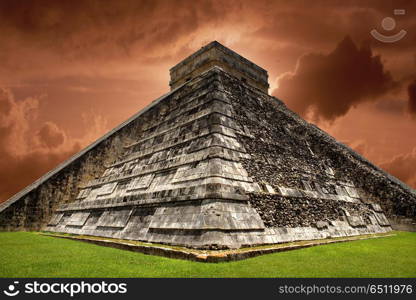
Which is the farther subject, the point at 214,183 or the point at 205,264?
the point at 214,183

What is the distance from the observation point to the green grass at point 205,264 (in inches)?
212

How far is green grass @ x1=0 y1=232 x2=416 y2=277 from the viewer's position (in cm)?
539

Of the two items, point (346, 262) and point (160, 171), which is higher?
point (160, 171)

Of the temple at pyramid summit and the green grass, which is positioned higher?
the temple at pyramid summit

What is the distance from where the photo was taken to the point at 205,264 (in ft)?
19.6

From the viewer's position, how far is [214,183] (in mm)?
7984

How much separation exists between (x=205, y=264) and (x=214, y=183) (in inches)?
96.5

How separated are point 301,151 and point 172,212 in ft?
26.9

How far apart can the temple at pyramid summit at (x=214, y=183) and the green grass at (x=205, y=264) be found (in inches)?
38.2

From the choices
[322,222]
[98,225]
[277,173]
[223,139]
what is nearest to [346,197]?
[322,222]

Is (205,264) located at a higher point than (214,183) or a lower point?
lower

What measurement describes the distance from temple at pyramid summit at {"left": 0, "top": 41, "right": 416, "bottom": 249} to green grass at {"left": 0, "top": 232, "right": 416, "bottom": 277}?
3.19ft

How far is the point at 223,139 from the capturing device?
971 cm

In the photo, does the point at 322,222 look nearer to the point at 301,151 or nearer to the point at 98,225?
the point at 301,151
